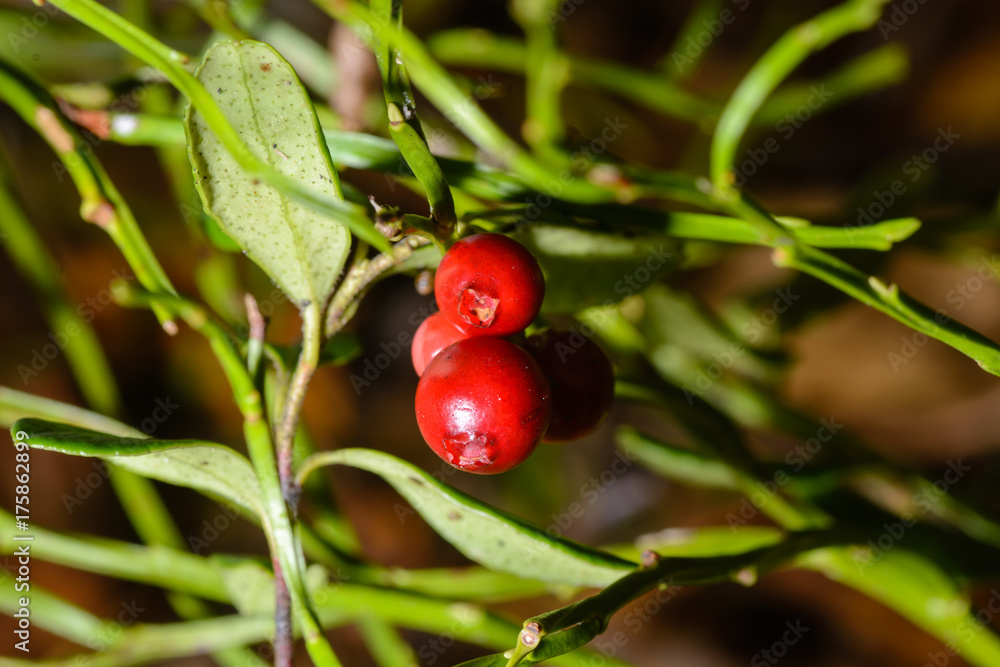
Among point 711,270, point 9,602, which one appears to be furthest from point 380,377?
point 9,602

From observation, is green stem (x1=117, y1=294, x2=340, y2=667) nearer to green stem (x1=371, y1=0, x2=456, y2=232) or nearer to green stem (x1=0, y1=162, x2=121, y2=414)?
green stem (x1=371, y1=0, x2=456, y2=232)

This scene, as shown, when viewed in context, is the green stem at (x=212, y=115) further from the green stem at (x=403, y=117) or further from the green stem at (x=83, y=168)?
the green stem at (x=83, y=168)

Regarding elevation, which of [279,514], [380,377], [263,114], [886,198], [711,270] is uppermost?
[711,270]

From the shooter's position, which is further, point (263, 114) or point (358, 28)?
point (358, 28)

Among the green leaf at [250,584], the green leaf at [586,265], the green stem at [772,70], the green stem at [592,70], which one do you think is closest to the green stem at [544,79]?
the green stem at [592,70]

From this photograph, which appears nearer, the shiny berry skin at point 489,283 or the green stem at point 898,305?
the shiny berry skin at point 489,283

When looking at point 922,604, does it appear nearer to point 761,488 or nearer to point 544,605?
point 761,488

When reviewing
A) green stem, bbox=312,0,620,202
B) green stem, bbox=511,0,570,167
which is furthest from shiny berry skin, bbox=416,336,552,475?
green stem, bbox=511,0,570,167
